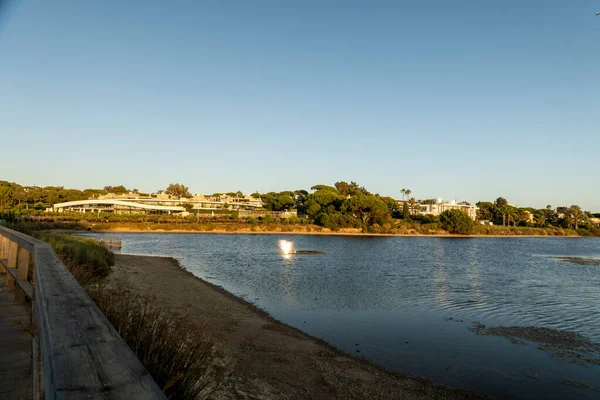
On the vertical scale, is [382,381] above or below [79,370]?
below

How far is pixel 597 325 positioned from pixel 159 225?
81.1 metres

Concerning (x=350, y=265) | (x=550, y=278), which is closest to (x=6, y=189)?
(x=350, y=265)

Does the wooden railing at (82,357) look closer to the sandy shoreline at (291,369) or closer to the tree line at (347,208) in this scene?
the sandy shoreline at (291,369)

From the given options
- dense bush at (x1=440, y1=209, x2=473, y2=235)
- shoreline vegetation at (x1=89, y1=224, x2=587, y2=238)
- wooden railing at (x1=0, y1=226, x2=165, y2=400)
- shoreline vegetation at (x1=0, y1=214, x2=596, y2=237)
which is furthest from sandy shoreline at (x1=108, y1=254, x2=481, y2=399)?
dense bush at (x1=440, y1=209, x2=473, y2=235)

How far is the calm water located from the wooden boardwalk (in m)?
7.93

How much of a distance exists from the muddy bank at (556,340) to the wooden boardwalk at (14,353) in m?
12.5

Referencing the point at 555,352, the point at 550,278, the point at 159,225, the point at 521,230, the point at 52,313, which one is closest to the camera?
the point at 52,313

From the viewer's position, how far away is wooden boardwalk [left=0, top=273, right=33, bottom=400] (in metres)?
3.86

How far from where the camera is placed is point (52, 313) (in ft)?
8.54

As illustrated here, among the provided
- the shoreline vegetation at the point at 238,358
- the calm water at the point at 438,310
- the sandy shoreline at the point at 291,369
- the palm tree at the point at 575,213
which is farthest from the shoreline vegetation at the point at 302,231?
the shoreline vegetation at the point at 238,358

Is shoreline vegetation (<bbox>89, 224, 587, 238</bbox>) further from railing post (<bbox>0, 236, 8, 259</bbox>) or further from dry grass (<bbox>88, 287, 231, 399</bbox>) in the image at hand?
dry grass (<bbox>88, 287, 231, 399</bbox>)

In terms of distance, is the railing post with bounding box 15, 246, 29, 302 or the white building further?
the white building

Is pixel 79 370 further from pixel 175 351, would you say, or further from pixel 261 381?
pixel 261 381

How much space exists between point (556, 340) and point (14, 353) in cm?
1457
